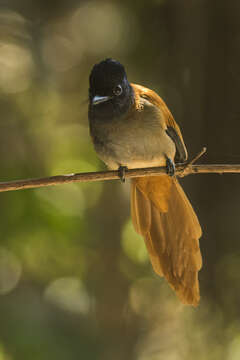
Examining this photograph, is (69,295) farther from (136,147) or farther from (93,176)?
(93,176)

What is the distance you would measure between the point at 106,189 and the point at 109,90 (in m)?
1.19

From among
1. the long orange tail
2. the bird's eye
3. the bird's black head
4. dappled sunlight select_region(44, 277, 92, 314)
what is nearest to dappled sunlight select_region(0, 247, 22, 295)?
dappled sunlight select_region(44, 277, 92, 314)

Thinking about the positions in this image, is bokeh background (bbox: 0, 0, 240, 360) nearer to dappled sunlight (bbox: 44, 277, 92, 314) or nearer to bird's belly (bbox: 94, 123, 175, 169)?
dappled sunlight (bbox: 44, 277, 92, 314)

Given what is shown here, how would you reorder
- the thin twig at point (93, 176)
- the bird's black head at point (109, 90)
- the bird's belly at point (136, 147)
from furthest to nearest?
A: 1. the bird's belly at point (136, 147)
2. the bird's black head at point (109, 90)
3. the thin twig at point (93, 176)

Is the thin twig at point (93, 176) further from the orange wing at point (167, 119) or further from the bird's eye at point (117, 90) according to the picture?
the orange wing at point (167, 119)

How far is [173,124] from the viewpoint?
1853 millimetres

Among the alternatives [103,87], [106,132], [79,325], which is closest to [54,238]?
[79,325]

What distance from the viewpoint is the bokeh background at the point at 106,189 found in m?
2.38

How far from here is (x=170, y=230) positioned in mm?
1758

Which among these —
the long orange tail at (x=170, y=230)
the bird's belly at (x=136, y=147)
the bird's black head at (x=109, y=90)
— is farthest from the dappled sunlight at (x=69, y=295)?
the bird's black head at (x=109, y=90)

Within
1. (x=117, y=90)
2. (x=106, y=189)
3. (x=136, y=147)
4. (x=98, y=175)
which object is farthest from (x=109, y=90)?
(x=106, y=189)

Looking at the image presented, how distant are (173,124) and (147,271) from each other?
108 cm

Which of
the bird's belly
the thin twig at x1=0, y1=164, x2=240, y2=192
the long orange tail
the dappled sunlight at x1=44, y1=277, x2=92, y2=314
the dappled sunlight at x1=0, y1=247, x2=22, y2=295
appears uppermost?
the bird's belly

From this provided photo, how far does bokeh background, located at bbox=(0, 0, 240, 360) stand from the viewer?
238cm
